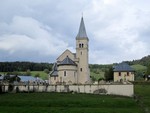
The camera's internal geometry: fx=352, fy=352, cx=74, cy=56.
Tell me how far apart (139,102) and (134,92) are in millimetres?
12860

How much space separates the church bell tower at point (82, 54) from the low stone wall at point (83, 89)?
2062 cm

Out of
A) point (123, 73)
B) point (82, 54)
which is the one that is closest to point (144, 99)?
point (82, 54)

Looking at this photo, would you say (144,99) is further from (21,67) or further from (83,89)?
(21,67)

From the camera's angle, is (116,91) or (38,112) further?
(116,91)

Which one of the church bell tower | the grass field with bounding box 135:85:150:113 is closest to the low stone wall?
the grass field with bounding box 135:85:150:113

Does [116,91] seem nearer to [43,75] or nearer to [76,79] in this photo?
[76,79]

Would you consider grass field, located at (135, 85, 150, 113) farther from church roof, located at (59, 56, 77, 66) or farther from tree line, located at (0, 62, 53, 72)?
tree line, located at (0, 62, 53, 72)

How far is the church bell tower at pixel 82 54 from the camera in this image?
9375cm

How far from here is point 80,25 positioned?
97.1 m

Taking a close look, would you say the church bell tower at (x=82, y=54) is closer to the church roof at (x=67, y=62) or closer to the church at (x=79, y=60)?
the church at (x=79, y=60)

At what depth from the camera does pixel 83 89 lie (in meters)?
70.3

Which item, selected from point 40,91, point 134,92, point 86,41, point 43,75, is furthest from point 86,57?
point 43,75

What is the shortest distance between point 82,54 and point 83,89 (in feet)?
85.7

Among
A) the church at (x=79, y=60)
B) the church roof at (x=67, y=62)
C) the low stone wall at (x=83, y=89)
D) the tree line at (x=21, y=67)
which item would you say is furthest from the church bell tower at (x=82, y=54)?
the tree line at (x=21, y=67)
